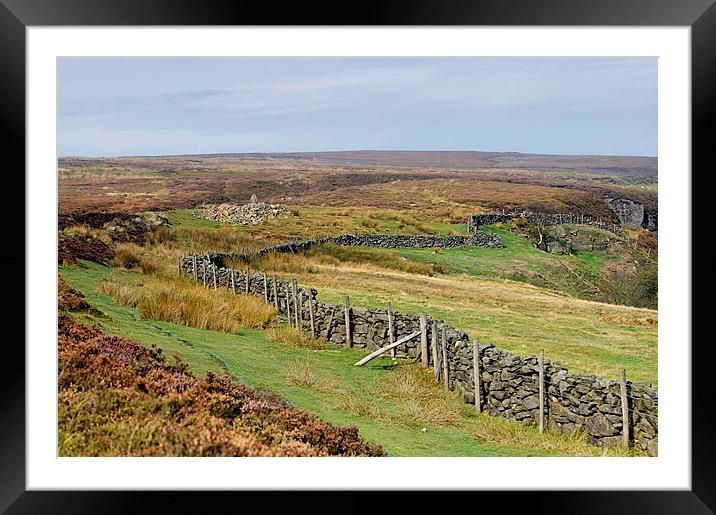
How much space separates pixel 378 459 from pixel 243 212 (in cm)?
1475

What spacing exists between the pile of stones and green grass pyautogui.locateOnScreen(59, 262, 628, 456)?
7.55 m

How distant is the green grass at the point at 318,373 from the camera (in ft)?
23.4

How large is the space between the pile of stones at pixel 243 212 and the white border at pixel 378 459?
1379 centimetres

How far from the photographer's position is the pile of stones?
1911 cm

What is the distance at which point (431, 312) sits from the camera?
46.9ft

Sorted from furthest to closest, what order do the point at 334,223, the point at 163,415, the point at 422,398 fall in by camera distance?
1. the point at 334,223
2. the point at 422,398
3. the point at 163,415

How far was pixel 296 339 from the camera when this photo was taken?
1046 centimetres

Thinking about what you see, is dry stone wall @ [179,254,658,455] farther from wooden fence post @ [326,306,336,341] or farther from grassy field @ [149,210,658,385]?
grassy field @ [149,210,658,385]

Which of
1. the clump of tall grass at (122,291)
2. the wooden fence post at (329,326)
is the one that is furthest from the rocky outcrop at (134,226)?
the wooden fence post at (329,326)

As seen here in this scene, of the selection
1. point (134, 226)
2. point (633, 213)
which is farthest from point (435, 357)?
point (633, 213)

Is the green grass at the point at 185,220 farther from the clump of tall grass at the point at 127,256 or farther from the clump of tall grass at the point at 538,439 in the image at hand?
the clump of tall grass at the point at 538,439

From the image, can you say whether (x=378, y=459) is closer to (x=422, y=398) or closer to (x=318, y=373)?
(x=422, y=398)
